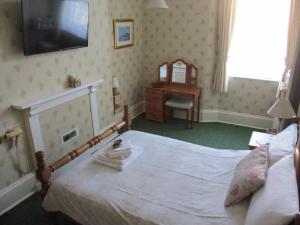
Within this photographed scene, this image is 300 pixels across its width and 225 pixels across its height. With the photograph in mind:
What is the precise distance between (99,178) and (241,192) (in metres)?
1.11

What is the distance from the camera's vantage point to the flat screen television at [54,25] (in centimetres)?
230

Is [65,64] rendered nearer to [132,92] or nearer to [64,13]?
[64,13]

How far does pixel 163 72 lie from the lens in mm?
4523

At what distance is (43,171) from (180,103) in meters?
2.66

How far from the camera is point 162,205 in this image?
1.80 meters

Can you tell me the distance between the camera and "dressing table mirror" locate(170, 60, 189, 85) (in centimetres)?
434

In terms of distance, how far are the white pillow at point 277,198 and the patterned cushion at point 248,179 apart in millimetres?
41

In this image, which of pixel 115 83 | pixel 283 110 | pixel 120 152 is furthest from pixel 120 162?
pixel 115 83

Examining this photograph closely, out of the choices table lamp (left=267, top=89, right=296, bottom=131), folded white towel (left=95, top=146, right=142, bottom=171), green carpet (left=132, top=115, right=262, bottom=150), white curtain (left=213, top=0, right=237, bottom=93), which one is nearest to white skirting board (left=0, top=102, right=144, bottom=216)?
folded white towel (left=95, top=146, right=142, bottom=171)

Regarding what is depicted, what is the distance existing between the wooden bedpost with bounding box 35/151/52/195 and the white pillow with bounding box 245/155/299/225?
1.52 metres

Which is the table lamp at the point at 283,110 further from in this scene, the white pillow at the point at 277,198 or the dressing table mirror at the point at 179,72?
the dressing table mirror at the point at 179,72

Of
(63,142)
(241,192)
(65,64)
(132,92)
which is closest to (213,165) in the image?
(241,192)

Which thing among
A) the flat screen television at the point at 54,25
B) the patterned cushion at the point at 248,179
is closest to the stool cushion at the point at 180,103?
the flat screen television at the point at 54,25

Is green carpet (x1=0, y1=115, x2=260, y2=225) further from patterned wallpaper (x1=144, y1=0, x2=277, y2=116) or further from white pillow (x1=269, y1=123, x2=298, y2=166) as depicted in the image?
white pillow (x1=269, y1=123, x2=298, y2=166)
